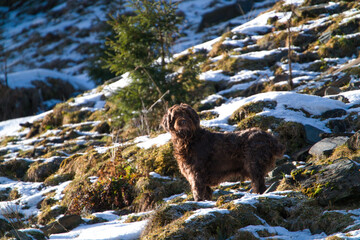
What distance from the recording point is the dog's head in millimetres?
5016

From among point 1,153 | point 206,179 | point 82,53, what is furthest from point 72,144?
point 82,53

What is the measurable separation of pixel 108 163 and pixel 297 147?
4131 mm

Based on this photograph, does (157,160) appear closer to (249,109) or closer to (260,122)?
(260,122)

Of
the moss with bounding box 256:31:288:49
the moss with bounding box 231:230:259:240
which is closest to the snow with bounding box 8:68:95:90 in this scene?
the moss with bounding box 256:31:288:49

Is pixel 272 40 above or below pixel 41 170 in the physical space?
above

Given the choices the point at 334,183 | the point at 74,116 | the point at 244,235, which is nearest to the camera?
the point at 244,235

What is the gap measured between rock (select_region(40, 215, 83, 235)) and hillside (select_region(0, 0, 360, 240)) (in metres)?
0.02

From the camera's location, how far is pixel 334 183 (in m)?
3.84

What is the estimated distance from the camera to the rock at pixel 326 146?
5.59 m

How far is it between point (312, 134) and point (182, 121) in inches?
128

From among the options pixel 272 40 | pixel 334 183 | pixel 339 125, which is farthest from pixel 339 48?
pixel 334 183

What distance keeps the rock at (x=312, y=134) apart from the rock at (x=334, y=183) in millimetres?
2437

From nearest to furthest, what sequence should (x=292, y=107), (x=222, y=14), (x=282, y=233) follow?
(x=282, y=233) < (x=292, y=107) < (x=222, y=14)

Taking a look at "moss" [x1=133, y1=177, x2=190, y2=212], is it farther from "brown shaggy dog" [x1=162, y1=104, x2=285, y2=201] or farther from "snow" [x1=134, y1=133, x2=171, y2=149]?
"snow" [x1=134, y1=133, x2=171, y2=149]
